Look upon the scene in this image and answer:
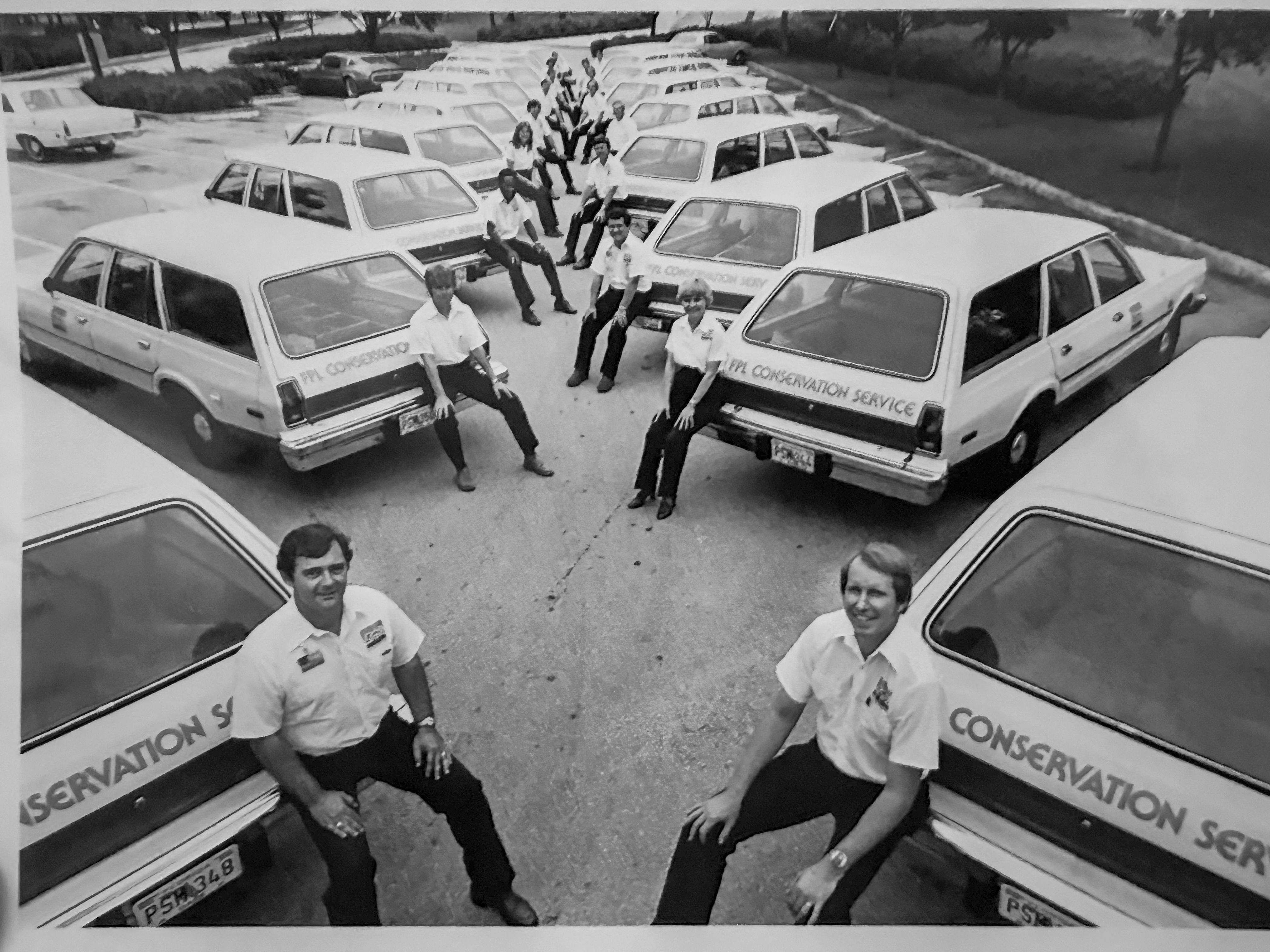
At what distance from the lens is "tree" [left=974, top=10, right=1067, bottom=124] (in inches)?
88.7

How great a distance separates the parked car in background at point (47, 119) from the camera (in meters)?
2.25

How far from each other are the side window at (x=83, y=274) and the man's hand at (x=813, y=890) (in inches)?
89.3

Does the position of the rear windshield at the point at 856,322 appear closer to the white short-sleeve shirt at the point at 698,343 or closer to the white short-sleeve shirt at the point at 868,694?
the white short-sleeve shirt at the point at 698,343

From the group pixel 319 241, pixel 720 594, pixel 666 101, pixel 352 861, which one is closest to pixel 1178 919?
pixel 720 594

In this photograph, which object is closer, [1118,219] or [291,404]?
[291,404]

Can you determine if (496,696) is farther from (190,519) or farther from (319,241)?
(319,241)

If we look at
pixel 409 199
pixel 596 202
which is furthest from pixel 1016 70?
pixel 409 199

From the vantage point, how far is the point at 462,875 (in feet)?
6.39

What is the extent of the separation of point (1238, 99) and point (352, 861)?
2.86 meters

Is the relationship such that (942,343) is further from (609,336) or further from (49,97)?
(49,97)

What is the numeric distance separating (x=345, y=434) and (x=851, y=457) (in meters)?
1.30

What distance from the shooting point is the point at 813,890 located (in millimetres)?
1843

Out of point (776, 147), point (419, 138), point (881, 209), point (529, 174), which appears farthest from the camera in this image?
point (529, 174)

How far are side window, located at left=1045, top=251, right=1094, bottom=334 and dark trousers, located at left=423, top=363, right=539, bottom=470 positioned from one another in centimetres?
145
